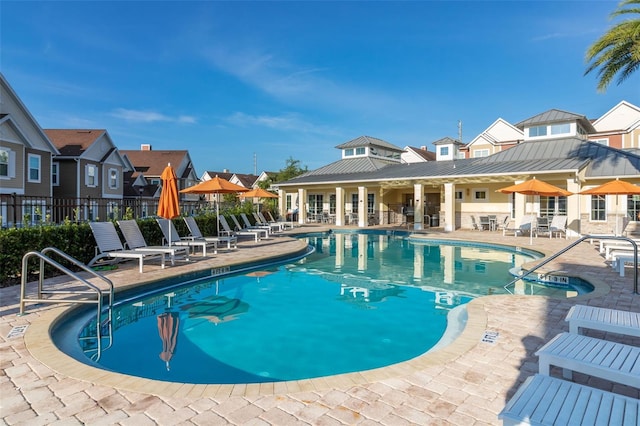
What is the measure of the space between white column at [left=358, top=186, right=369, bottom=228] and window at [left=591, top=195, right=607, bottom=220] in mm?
12307

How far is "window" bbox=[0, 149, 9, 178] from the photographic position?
19.2 meters

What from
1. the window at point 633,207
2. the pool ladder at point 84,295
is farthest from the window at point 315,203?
the pool ladder at point 84,295

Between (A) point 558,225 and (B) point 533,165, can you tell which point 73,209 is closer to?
(A) point 558,225

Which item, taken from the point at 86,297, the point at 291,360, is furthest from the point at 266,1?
the point at 291,360

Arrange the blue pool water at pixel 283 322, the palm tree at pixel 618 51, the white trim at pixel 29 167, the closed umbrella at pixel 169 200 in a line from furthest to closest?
the white trim at pixel 29 167, the palm tree at pixel 618 51, the closed umbrella at pixel 169 200, the blue pool water at pixel 283 322

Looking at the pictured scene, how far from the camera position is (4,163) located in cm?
1944

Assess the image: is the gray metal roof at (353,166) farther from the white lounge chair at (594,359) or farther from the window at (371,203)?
the white lounge chair at (594,359)

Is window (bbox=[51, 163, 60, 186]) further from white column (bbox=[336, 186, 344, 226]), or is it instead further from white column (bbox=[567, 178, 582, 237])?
white column (bbox=[567, 178, 582, 237])

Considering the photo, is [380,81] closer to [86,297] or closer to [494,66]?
[494,66]

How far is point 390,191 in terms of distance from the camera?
2853 centimetres

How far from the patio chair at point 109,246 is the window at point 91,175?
66.3 ft

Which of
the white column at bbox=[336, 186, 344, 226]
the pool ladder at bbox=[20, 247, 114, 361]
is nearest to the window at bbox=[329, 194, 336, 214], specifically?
the white column at bbox=[336, 186, 344, 226]

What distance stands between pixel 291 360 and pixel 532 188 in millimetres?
13583

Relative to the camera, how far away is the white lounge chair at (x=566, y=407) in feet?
7.34
